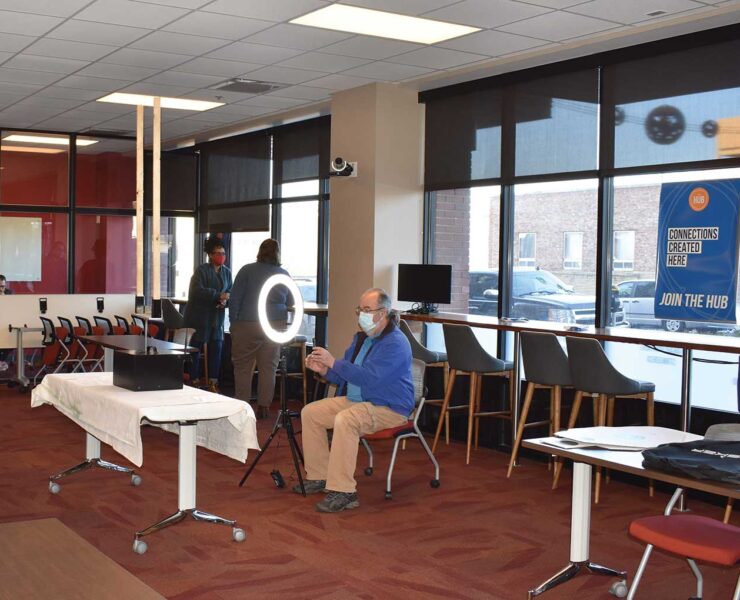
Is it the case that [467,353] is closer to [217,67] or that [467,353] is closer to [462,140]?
[462,140]

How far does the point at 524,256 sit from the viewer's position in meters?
7.52

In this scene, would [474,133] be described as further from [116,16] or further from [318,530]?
[318,530]

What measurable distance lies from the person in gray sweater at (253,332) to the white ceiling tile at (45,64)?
6.82ft

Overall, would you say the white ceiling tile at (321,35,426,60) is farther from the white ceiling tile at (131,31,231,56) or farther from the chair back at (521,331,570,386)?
the chair back at (521,331,570,386)

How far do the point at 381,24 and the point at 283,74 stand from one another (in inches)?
67.6

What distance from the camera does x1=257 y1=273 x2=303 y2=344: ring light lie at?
4902 millimetres

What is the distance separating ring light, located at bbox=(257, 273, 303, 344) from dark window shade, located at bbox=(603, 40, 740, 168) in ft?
9.24

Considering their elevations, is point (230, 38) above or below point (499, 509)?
above

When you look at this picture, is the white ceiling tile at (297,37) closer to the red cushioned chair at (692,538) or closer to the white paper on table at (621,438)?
the white paper on table at (621,438)

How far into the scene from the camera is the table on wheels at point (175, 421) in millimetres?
4523

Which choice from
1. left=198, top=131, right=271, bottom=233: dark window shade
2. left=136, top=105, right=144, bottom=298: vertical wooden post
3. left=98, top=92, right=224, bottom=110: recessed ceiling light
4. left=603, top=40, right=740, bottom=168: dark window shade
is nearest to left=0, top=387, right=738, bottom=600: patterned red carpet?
left=136, top=105, right=144, bottom=298: vertical wooden post

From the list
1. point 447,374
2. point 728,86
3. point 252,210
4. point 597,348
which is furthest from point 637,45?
point 252,210

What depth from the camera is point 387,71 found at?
748cm

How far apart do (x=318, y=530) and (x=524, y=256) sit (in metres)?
3.35
